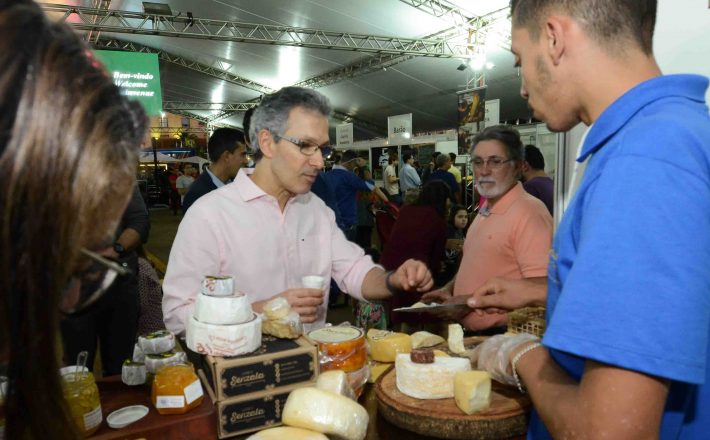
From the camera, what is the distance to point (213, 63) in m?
18.4

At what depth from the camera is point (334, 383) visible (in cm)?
127

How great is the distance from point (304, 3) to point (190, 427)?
11.2 metres

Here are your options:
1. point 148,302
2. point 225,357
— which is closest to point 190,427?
point 225,357

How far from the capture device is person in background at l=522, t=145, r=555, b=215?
13.6ft

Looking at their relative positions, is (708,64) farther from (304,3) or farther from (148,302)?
(304,3)

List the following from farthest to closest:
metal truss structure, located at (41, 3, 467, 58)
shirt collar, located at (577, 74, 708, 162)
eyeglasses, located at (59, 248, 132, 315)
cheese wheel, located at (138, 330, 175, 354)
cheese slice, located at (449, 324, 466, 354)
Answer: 1. metal truss structure, located at (41, 3, 467, 58)
2. cheese slice, located at (449, 324, 466, 354)
3. cheese wheel, located at (138, 330, 175, 354)
4. shirt collar, located at (577, 74, 708, 162)
5. eyeglasses, located at (59, 248, 132, 315)

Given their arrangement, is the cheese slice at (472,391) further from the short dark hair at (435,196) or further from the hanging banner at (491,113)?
the hanging banner at (491,113)

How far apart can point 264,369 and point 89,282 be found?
704 mm

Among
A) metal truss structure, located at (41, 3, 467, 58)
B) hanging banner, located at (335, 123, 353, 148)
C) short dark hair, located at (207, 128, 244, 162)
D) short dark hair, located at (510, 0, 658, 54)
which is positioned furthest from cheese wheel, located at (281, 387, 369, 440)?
hanging banner, located at (335, 123, 353, 148)

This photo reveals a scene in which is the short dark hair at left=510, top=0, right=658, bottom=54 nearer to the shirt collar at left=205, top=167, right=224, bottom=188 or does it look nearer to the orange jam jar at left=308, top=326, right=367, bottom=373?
the orange jam jar at left=308, top=326, right=367, bottom=373

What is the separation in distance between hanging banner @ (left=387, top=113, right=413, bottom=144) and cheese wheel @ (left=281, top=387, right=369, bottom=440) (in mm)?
11214

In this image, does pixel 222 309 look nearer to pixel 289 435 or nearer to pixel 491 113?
pixel 289 435

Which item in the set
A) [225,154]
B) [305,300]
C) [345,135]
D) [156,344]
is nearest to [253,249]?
[305,300]

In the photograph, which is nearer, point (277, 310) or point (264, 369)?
point (264, 369)
